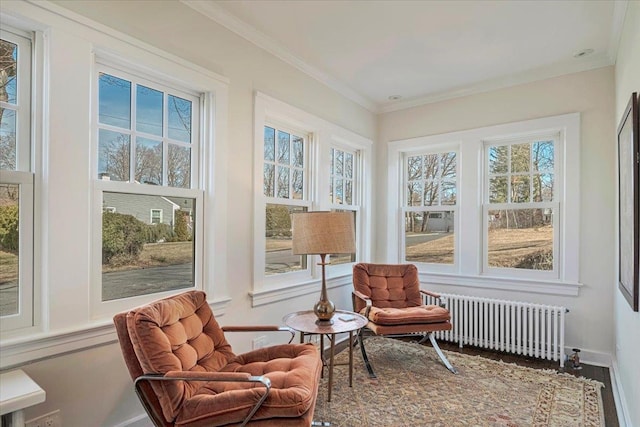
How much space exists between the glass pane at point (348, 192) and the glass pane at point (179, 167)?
2.08m

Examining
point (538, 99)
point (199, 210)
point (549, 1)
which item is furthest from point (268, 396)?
point (538, 99)

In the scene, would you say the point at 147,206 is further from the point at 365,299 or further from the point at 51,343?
the point at 365,299

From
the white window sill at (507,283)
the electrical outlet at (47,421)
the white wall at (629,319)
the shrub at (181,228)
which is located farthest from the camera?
the white window sill at (507,283)

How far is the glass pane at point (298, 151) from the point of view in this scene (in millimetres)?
3475

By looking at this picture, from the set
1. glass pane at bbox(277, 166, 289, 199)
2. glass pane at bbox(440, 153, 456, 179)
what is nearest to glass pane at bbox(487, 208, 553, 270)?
glass pane at bbox(440, 153, 456, 179)

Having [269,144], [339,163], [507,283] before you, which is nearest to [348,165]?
[339,163]

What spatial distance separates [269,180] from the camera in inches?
125

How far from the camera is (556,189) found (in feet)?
11.7

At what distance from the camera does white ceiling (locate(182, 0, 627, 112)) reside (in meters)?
2.49

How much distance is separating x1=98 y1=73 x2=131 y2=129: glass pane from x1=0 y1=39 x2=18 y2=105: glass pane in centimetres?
38

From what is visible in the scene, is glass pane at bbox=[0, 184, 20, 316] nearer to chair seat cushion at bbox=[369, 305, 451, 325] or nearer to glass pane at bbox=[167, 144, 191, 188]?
glass pane at bbox=[167, 144, 191, 188]

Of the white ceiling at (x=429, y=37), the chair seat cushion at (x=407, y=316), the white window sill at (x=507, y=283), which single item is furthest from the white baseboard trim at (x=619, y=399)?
the white ceiling at (x=429, y=37)

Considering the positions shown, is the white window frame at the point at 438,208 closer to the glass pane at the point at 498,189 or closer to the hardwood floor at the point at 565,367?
the glass pane at the point at 498,189

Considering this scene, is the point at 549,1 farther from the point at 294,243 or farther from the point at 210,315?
the point at 210,315
